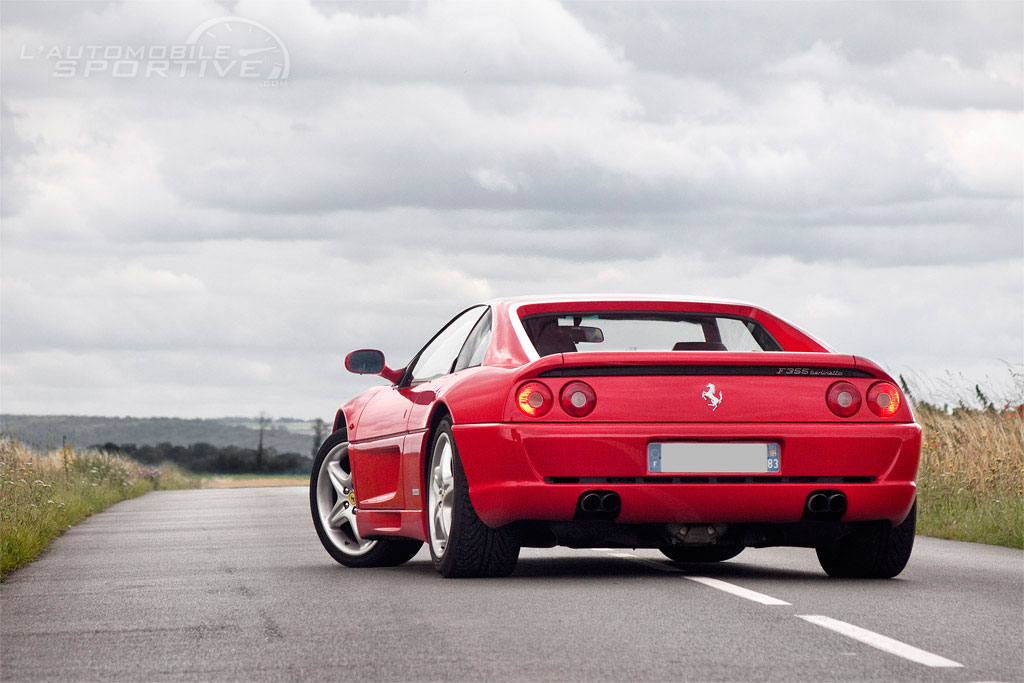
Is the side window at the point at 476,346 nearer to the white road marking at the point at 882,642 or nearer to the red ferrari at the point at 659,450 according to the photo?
the red ferrari at the point at 659,450

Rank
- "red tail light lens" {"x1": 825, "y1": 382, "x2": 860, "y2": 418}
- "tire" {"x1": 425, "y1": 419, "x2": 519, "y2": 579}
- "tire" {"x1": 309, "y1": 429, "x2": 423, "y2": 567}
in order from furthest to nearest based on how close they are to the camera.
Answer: "tire" {"x1": 309, "y1": 429, "x2": 423, "y2": 567}, "tire" {"x1": 425, "y1": 419, "x2": 519, "y2": 579}, "red tail light lens" {"x1": 825, "y1": 382, "x2": 860, "y2": 418}

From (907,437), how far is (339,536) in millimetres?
3617

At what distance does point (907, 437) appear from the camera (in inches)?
302

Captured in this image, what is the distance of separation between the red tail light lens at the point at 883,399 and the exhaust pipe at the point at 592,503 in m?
1.41

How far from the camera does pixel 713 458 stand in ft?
24.3

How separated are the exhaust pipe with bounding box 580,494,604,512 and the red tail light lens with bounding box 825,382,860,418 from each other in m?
1.21

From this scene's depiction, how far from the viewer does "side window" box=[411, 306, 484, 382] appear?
8.88m

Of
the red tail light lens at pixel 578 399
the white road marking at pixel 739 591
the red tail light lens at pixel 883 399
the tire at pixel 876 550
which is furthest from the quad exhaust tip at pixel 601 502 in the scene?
the tire at pixel 876 550

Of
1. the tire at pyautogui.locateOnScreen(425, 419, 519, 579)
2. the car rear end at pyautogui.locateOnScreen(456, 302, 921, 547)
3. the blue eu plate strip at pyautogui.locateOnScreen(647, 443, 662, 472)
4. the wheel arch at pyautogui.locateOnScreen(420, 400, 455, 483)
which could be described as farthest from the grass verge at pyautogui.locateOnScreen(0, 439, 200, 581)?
the blue eu plate strip at pyautogui.locateOnScreen(647, 443, 662, 472)

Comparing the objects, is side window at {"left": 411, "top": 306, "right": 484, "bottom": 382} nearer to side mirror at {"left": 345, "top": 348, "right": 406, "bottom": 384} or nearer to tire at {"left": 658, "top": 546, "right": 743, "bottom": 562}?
side mirror at {"left": 345, "top": 348, "right": 406, "bottom": 384}

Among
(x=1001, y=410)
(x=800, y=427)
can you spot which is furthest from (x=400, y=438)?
(x=1001, y=410)

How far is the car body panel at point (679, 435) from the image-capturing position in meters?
7.36

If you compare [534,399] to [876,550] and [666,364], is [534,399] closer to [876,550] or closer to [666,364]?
[666,364]

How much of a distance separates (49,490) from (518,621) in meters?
12.2
